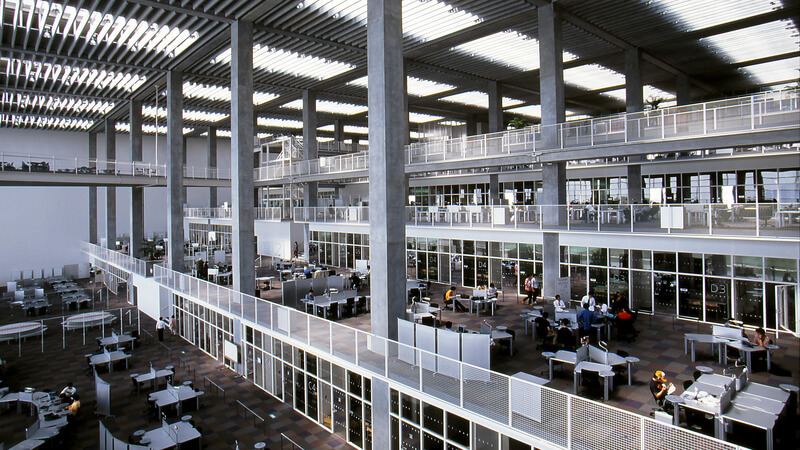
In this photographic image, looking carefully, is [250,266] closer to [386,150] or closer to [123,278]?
[386,150]

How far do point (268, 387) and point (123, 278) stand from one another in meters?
21.9

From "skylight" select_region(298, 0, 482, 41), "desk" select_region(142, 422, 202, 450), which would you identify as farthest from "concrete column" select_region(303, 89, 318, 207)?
"desk" select_region(142, 422, 202, 450)

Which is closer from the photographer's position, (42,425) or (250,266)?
(42,425)

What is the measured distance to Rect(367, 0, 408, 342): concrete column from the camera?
1051cm

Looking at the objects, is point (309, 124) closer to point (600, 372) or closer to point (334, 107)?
point (334, 107)

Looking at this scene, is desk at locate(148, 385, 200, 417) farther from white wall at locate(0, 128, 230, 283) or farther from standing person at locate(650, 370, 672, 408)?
white wall at locate(0, 128, 230, 283)

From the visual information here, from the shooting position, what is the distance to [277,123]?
38.5 m

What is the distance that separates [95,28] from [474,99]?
2246 centimetres

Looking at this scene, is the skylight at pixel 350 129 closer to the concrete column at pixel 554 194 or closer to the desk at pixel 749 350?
the concrete column at pixel 554 194

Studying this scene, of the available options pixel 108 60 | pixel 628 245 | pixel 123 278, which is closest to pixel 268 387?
pixel 628 245

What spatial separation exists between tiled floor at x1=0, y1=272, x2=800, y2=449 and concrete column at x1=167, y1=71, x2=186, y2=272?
16.1 ft

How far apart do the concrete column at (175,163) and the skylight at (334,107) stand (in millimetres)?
9792

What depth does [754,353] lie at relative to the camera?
436 inches

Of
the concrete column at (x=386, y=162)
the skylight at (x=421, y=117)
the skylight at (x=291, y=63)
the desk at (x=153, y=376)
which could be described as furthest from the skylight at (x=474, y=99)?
the desk at (x=153, y=376)
